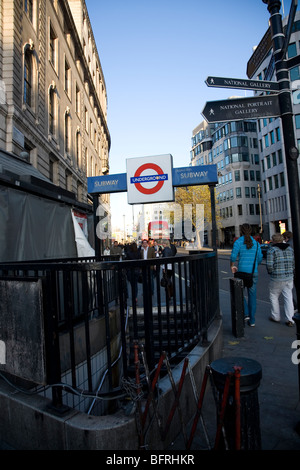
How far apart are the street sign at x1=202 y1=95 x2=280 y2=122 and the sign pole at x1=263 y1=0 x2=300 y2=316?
0.44 feet

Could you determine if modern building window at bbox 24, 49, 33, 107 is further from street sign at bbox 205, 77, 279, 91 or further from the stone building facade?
street sign at bbox 205, 77, 279, 91

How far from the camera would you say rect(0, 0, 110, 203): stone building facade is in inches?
508

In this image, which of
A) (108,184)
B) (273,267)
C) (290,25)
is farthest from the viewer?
(108,184)

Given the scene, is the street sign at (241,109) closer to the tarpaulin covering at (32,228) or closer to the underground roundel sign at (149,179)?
the underground roundel sign at (149,179)

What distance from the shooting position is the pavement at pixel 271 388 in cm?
238

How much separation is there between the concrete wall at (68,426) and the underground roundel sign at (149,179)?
4.62m

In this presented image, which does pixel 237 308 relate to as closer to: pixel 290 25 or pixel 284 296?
pixel 284 296

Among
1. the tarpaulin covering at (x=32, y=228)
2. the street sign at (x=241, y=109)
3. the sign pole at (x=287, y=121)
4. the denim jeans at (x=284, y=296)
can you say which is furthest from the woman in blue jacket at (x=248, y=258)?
the tarpaulin covering at (x=32, y=228)

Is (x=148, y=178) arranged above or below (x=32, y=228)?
above

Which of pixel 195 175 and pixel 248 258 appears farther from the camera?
pixel 195 175

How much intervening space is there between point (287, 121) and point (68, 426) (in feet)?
10.7
